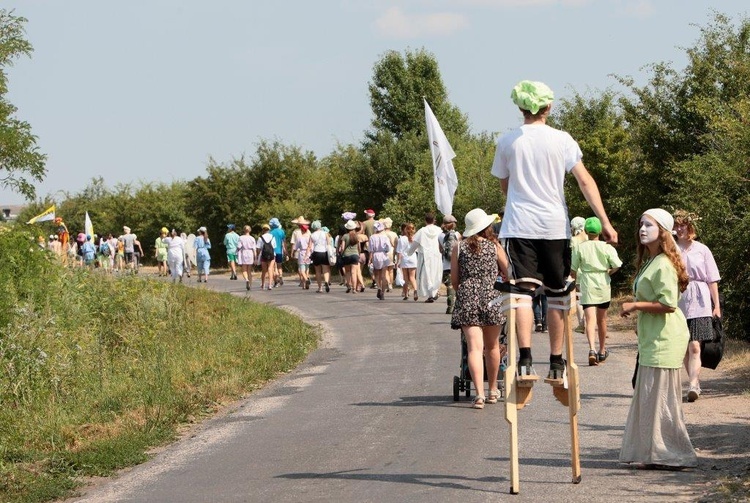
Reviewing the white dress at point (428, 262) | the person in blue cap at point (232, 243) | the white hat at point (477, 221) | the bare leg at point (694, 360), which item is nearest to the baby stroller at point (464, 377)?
the white hat at point (477, 221)

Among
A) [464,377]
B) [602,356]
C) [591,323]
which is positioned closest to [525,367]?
[464,377]

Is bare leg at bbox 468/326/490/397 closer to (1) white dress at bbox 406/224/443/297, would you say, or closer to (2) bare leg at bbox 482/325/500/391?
(2) bare leg at bbox 482/325/500/391

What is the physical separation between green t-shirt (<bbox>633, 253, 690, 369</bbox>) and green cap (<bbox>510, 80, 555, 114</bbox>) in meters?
1.81

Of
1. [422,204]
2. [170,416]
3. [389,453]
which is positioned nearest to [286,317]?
[170,416]

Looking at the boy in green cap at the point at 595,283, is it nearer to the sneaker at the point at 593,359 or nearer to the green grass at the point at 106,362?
the sneaker at the point at 593,359

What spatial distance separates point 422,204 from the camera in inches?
1677

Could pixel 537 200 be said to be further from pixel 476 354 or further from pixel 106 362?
pixel 106 362

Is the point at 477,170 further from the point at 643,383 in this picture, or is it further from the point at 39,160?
the point at 643,383

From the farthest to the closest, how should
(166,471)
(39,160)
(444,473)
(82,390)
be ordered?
(39,160) → (82,390) → (166,471) → (444,473)

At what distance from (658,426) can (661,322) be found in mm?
783

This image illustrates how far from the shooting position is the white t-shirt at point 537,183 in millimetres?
8141

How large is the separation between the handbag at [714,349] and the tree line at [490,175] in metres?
4.42

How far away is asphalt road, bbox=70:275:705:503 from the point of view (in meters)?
8.45

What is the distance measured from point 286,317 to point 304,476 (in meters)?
16.0
